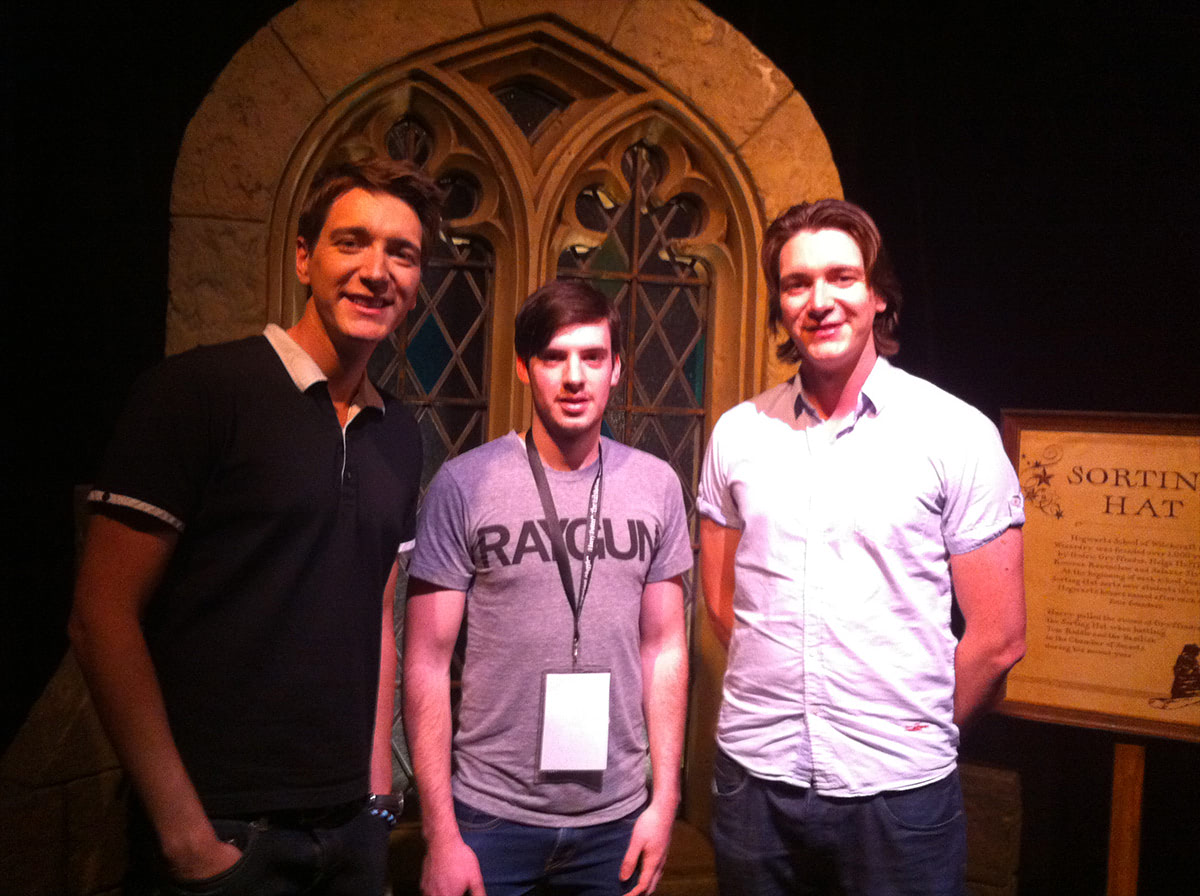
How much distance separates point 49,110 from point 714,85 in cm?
190

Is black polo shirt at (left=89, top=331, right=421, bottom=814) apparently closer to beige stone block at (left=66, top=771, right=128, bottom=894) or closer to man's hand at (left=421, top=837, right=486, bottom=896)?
man's hand at (left=421, top=837, right=486, bottom=896)

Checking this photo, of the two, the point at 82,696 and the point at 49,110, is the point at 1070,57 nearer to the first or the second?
the point at 49,110

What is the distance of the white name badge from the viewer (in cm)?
170

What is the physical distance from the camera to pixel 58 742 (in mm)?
2125

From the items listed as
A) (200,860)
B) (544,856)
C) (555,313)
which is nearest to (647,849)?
(544,856)

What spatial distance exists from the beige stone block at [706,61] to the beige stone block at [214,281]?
4.25 feet

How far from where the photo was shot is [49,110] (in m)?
2.35

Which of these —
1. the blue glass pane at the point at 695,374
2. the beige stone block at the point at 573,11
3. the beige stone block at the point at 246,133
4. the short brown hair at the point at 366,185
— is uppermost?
the beige stone block at the point at 573,11

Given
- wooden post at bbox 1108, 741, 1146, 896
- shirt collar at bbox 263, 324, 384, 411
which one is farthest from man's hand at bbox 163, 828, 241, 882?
wooden post at bbox 1108, 741, 1146, 896

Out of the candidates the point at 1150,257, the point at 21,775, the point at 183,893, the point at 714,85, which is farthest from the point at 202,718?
the point at 1150,257

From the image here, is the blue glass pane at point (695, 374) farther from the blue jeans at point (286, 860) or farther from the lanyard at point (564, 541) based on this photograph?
the blue jeans at point (286, 860)

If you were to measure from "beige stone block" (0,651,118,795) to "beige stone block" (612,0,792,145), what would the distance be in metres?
2.36

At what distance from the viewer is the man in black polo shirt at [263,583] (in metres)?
1.29

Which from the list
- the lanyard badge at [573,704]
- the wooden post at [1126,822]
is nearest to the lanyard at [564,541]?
the lanyard badge at [573,704]
